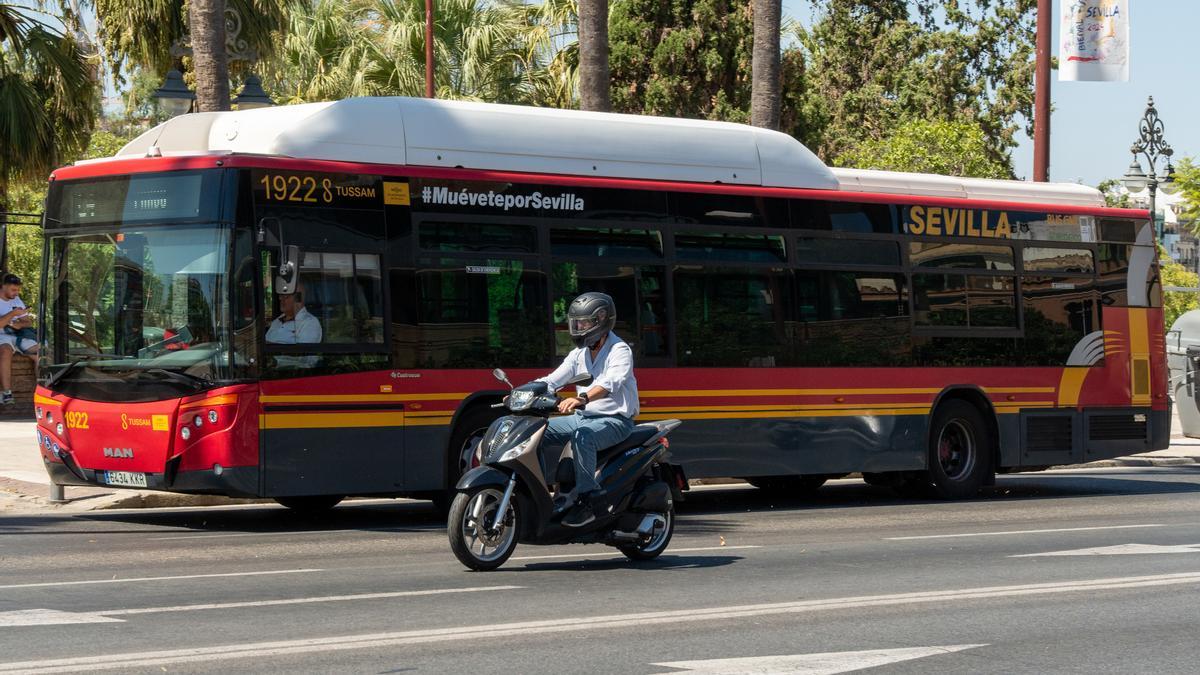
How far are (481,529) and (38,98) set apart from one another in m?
17.6

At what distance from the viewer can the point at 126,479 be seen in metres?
13.6

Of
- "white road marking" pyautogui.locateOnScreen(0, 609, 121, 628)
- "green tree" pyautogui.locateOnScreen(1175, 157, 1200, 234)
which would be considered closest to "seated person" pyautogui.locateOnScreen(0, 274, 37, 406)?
"white road marking" pyautogui.locateOnScreen(0, 609, 121, 628)

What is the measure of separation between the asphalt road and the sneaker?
0.31 m

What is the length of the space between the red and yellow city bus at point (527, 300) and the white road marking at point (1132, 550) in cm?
397

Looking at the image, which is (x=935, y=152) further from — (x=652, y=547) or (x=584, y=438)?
(x=584, y=438)

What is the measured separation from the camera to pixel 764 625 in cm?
880

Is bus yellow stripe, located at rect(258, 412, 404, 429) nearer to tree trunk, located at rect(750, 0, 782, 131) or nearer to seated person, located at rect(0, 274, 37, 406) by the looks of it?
seated person, located at rect(0, 274, 37, 406)

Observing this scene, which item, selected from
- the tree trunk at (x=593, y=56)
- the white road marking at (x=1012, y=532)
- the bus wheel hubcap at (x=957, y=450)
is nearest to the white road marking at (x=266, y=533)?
the white road marking at (x=1012, y=532)

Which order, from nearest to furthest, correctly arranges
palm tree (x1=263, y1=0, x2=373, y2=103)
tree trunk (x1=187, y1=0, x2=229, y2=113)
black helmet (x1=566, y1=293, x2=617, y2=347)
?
black helmet (x1=566, y1=293, x2=617, y2=347), tree trunk (x1=187, y1=0, x2=229, y2=113), palm tree (x1=263, y1=0, x2=373, y2=103)

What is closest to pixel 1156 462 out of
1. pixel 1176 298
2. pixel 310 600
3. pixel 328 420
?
pixel 328 420

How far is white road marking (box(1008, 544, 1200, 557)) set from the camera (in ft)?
41.2

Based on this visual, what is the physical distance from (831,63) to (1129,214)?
40852 millimetres

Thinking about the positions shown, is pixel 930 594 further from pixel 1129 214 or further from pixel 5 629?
pixel 1129 214

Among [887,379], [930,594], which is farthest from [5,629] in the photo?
[887,379]
